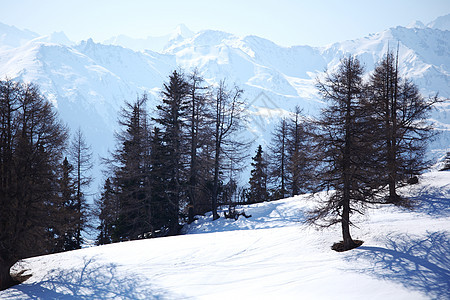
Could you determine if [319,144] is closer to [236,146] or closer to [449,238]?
[449,238]

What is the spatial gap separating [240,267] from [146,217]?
12.5m

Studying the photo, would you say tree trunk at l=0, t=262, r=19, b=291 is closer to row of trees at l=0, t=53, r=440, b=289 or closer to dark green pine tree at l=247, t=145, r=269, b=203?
row of trees at l=0, t=53, r=440, b=289

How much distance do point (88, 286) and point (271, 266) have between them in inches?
293

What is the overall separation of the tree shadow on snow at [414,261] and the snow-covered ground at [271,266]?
0.03 meters

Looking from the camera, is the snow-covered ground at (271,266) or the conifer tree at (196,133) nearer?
the snow-covered ground at (271,266)

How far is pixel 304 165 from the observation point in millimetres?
12688

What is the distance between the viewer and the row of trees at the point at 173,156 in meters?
22.8

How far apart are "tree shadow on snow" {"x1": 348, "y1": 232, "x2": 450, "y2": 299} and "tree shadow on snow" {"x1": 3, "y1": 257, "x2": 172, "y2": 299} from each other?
760 cm

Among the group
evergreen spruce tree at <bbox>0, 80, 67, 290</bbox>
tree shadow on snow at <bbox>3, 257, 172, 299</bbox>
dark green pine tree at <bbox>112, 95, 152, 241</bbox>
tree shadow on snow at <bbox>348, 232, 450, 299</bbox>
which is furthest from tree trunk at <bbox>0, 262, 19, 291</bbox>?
tree shadow on snow at <bbox>348, 232, 450, 299</bbox>

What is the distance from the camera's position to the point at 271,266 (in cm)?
1187

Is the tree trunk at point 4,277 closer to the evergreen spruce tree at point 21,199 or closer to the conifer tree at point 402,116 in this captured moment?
the evergreen spruce tree at point 21,199

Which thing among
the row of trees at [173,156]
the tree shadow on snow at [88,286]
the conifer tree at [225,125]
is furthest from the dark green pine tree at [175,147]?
the tree shadow on snow at [88,286]

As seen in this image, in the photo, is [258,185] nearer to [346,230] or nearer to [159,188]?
[159,188]

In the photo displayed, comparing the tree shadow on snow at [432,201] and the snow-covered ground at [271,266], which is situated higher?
the tree shadow on snow at [432,201]
